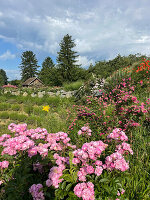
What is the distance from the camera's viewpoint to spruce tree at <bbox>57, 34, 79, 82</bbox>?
53.8 ft

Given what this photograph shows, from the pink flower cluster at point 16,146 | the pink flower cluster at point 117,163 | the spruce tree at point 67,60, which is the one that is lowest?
the pink flower cluster at point 117,163

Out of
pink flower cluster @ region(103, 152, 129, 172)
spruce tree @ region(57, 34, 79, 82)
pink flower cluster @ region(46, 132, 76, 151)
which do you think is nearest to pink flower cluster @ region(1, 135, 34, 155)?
pink flower cluster @ region(46, 132, 76, 151)

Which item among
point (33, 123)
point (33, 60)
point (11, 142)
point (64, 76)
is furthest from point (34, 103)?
point (33, 60)

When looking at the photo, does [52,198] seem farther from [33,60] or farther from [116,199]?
[33,60]

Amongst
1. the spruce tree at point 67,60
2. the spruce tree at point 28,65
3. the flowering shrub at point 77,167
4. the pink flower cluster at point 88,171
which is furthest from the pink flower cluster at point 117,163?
the spruce tree at point 28,65

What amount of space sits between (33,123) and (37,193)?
10.7 ft

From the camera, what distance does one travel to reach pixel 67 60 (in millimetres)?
17859

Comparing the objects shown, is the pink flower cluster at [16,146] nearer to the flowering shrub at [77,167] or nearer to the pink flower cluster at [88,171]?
the flowering shrub at [77,167]

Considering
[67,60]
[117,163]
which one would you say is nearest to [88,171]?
[117,163]

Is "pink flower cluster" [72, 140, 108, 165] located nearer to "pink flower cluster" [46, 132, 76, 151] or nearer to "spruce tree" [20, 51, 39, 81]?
"pink flower cluster" [46, 132, 76, 151]

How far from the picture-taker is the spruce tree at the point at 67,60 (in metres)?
16.4

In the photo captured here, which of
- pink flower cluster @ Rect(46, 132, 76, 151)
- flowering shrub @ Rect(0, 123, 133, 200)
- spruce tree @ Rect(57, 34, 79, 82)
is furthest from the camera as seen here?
spruce tree @ Rect(57, 34, 79, 82)

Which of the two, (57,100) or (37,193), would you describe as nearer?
(37,193)

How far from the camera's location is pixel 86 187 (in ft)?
3.82
